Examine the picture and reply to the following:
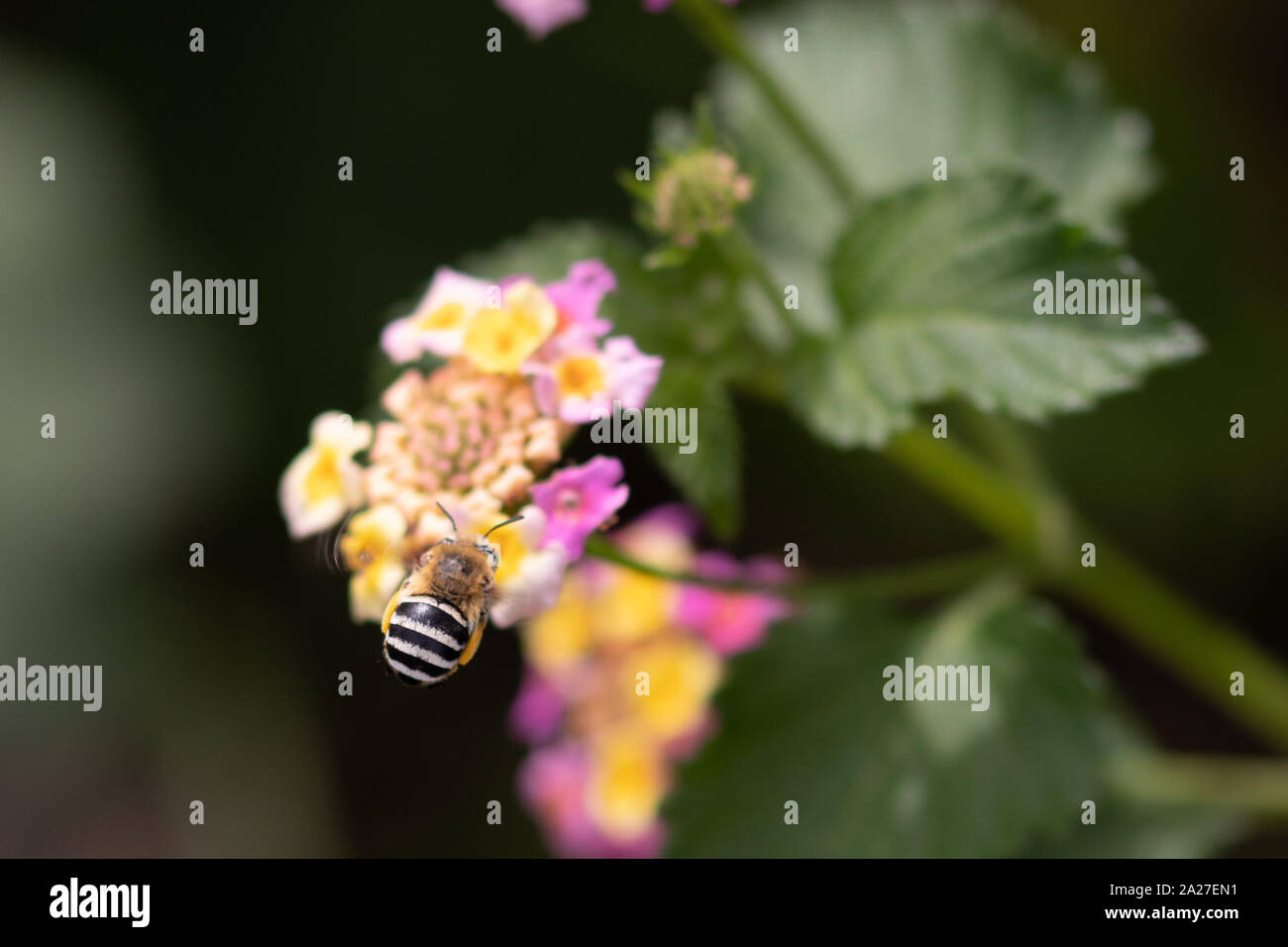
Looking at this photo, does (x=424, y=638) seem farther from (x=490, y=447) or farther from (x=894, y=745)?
(x=894, y=745)

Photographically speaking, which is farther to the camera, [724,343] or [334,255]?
[334,255]

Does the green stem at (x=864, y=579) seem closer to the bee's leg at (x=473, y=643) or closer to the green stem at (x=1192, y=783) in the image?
the bee's leg at (x=473, y=643)

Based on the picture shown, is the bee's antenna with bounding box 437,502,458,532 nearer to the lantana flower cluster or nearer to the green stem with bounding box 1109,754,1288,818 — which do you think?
the lantana flower cluster

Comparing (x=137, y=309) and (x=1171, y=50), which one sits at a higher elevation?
(x=1171, y=50)

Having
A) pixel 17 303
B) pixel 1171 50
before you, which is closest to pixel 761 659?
pixel 1171 50

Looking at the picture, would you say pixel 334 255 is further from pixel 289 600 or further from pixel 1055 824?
pixel 1055 824
